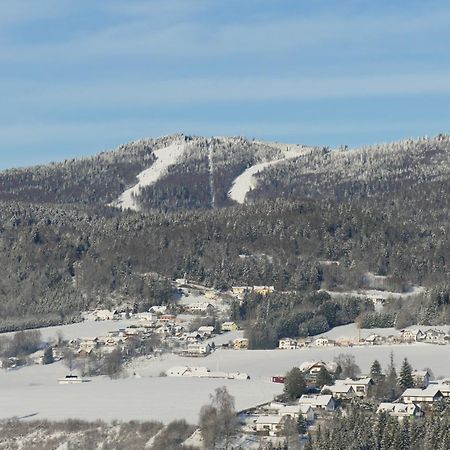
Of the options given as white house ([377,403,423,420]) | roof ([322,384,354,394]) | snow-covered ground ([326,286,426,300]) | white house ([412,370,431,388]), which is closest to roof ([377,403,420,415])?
white house ([377,403,423,420])

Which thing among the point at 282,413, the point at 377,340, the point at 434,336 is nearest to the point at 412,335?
the point at 434,336

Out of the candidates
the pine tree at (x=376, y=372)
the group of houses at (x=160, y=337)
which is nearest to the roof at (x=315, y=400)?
the pine tree at (x=376, y=372)

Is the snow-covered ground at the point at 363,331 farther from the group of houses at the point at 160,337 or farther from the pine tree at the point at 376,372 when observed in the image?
the pine tree at the point at 376,372

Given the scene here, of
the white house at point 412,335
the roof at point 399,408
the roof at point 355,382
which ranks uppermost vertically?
the white house at point 412,335

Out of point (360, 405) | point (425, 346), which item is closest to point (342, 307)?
point (425, 346)

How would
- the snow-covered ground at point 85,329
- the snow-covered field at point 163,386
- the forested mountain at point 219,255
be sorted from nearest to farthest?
1. the snow-covered field at point 163,386
2. the snow-covered ground at point 85,329
3. the forested mountain at point 219,255

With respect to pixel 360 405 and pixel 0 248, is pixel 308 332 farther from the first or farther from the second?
pixel 0 248

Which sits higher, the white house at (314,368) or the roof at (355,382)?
the white house at (314,368)

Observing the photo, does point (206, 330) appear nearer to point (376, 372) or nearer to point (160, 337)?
point (160, 337)
